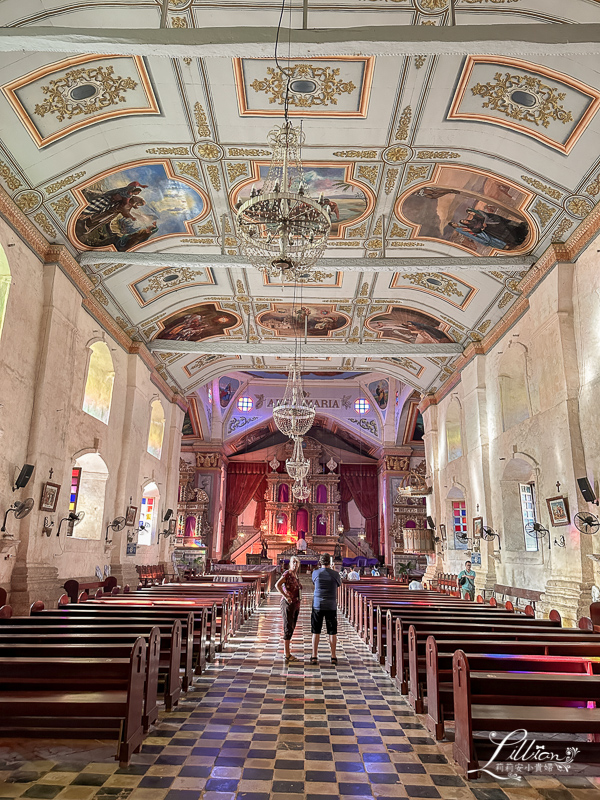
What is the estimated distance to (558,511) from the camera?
32.1 ft

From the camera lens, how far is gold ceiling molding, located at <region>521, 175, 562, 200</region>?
9295mm

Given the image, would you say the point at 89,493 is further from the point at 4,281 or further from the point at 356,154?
the point at 356,154

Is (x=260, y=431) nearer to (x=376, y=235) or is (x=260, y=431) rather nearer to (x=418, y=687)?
(x=376, y=235)

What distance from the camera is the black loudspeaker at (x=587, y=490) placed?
8.77 m

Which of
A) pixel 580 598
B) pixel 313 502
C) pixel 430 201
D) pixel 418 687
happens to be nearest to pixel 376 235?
pixel 430 201

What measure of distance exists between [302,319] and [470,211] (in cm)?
688

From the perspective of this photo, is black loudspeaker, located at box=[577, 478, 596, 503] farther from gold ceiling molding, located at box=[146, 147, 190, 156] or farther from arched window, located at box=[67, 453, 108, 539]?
arched window, located at box=[67, 453, 108, 539]

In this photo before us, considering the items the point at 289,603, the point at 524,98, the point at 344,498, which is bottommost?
the point at 289,603

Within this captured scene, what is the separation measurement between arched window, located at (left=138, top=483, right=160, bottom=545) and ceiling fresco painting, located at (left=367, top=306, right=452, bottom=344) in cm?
856

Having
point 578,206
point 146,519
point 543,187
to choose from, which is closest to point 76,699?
point 543,187

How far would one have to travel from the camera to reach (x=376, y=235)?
1189 cm

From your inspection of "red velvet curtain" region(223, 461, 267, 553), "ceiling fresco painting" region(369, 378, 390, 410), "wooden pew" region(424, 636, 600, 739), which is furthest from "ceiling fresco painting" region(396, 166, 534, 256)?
"red velvet curtain" region(223, 461, 267, 553)

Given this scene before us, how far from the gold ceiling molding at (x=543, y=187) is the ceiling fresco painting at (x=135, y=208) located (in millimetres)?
5677

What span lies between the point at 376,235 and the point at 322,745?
32.0ft
